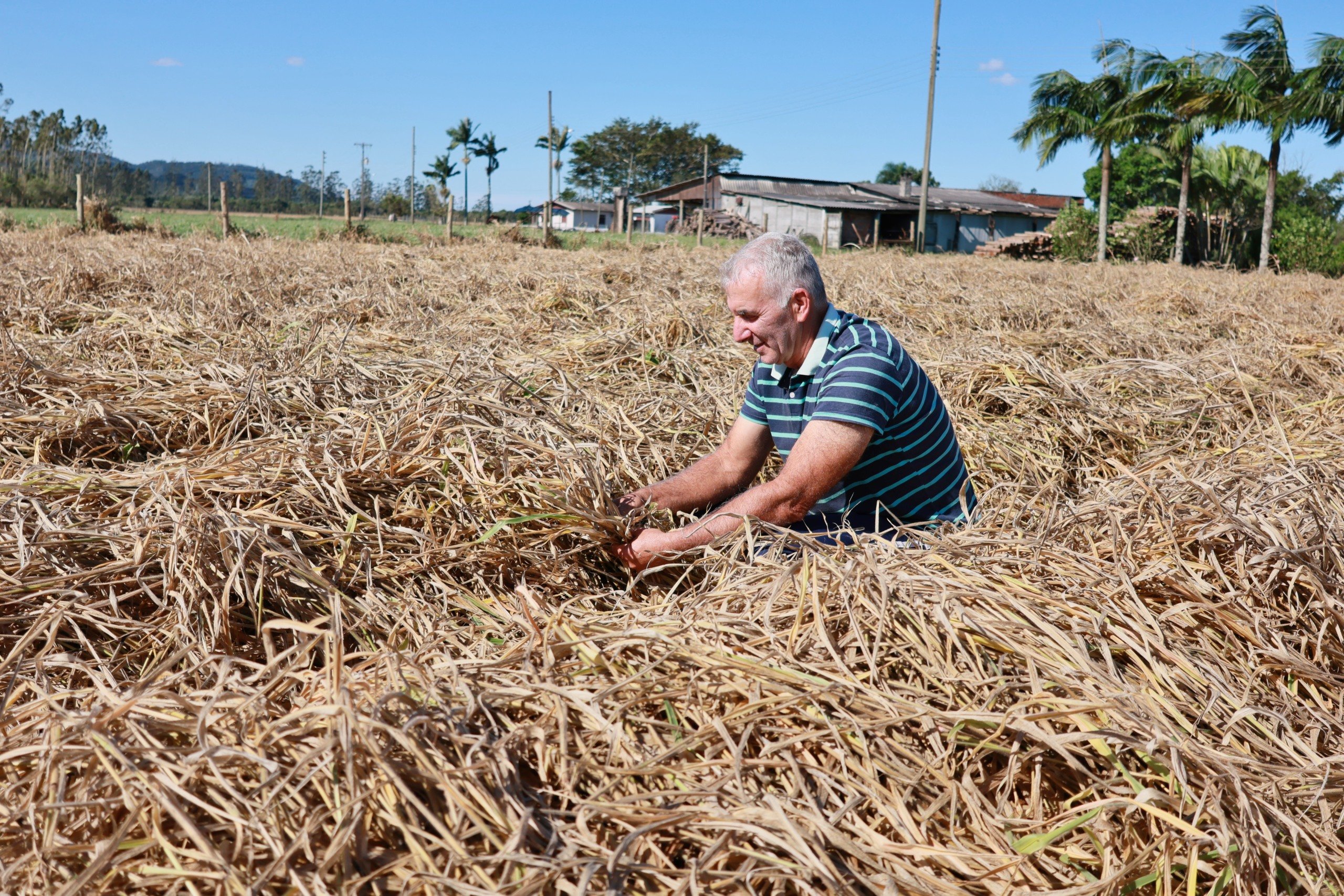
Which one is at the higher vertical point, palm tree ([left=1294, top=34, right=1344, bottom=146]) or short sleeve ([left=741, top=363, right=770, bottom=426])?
palm tree ([left=1294, top=34, right=1344, bottom=146])

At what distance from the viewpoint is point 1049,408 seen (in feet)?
11.9

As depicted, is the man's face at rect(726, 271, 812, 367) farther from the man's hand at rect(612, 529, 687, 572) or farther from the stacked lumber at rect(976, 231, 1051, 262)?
the stacked lumber at rect(976, 231, 1051, 262)

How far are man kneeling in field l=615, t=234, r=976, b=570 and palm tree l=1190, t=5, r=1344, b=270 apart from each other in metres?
21.3

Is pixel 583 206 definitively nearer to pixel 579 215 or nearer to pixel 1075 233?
pixel 579 215

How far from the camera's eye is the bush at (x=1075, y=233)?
25.6 metres

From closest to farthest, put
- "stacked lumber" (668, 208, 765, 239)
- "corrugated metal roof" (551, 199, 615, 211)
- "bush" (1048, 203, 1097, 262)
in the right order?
"bush" (1048, 203, 1097, 262)
"stacked lumber" (668, 208, 765, 239)
"corrugated metal roof" (551, 199, 615, 211)

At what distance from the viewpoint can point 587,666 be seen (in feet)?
4.85

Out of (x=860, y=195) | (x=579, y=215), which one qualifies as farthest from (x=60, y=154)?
(x=860, y=195)

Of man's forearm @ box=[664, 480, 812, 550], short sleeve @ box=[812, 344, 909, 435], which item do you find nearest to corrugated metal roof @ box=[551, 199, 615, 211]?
short sleeve @ box=[812, 344, 909, 435]

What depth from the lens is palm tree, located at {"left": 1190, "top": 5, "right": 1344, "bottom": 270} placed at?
18719mm

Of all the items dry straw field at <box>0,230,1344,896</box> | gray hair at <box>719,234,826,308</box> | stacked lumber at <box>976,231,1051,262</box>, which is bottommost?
dry straw field at <box>0,230,1344,896</box>

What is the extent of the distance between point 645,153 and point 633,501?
238 ft

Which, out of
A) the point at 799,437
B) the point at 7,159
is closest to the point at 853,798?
the point at 799,437

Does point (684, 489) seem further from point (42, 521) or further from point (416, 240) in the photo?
point (416, 240)
